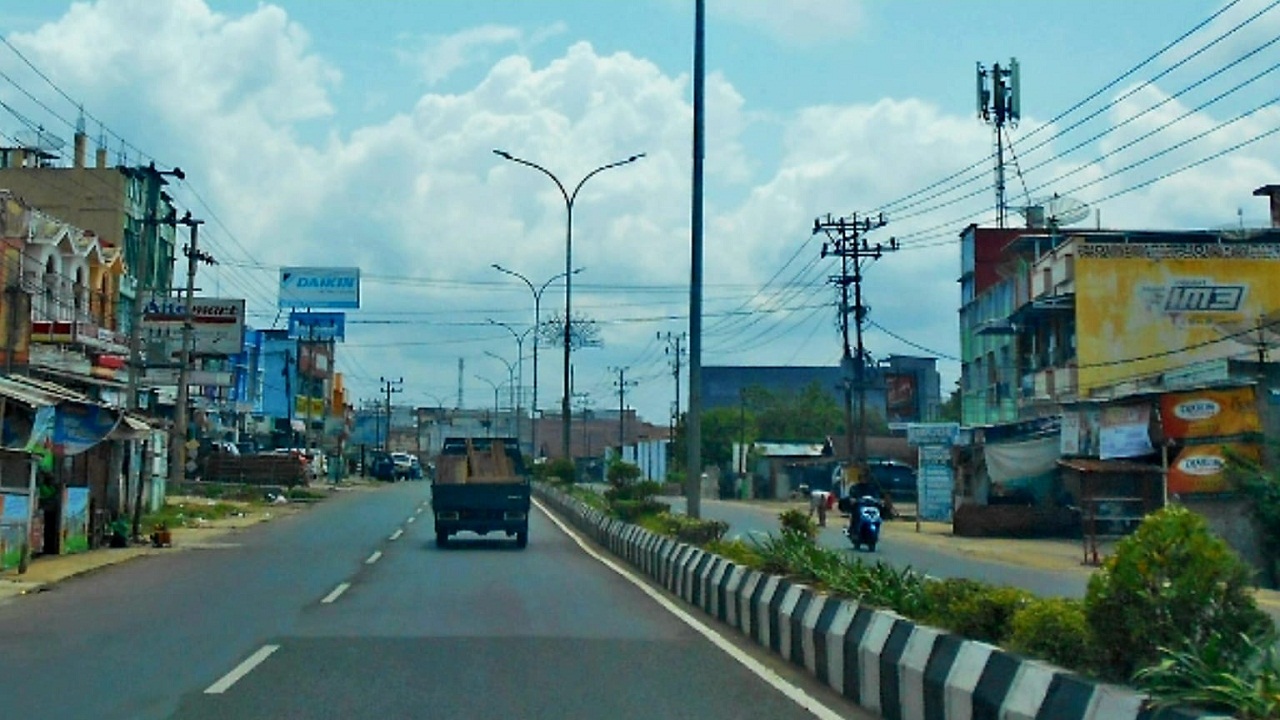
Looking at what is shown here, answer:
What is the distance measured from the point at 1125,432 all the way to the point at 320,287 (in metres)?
47.3

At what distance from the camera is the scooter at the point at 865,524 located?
33812 millimetres

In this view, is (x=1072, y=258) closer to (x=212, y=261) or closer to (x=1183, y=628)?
(x=212, y=261)

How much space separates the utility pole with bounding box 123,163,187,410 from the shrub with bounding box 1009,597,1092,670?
37.8 metres

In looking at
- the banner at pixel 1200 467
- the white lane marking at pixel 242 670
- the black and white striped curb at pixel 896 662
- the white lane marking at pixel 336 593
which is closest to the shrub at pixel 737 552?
the black and white striped curb at pixel 896 662

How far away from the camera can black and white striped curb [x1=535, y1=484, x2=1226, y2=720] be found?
704cm

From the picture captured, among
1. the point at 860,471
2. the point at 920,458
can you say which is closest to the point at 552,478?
the point at 860,471

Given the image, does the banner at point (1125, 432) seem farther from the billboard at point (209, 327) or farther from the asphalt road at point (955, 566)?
the billboard at point (209, 327)

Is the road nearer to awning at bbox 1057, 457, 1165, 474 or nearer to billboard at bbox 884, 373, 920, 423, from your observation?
awning at bbox 1057, 457, 1165, 474

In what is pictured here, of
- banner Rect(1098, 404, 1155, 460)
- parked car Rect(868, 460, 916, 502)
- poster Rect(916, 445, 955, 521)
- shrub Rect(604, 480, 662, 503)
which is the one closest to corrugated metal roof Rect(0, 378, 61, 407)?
shrub Rect(604, 480, 662, 503)

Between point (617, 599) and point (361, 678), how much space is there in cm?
814

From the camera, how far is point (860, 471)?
197 feet

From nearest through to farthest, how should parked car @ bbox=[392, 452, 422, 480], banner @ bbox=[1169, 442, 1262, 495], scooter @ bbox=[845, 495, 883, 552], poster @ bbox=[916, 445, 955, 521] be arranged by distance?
banner @ bbox=[1169, 442, 1262, 495] < scooter @ bbox=[845, 495, 883, 552] < poster @ bbox=[916, 445, 955, 521] < parked car @ bbox=[392, 452, 422, 480]

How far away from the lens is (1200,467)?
2984 cm

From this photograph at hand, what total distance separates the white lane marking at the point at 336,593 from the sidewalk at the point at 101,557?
13.8 ft
